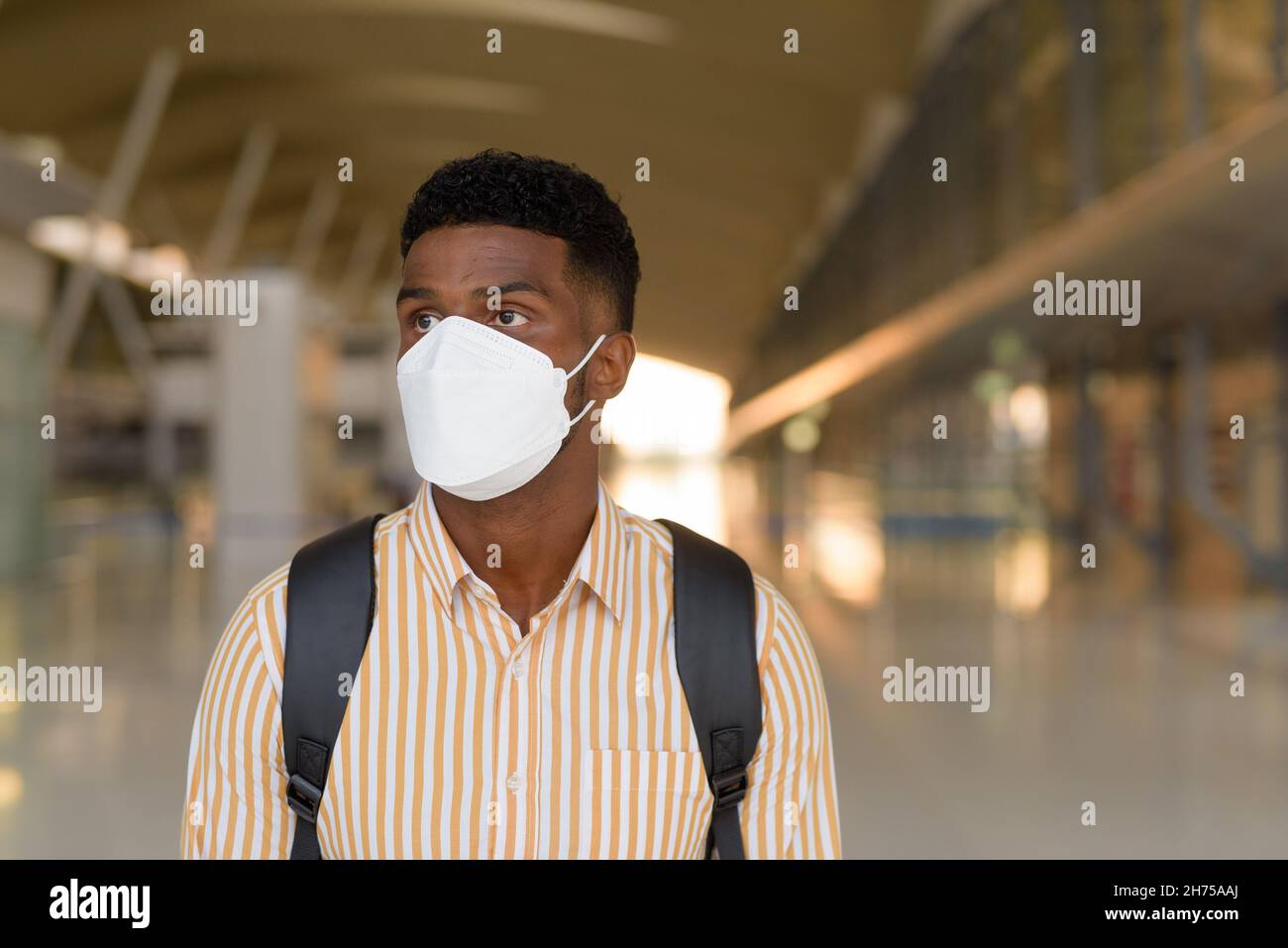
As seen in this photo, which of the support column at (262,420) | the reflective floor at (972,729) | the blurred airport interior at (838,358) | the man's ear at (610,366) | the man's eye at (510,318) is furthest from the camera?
the support column at (262,420)

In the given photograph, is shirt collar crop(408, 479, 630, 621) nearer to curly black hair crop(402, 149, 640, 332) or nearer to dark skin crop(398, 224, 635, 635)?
dark skin crop(398, 224, 635, 635)

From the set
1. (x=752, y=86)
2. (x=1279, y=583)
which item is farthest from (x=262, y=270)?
(x=1279, y=583)

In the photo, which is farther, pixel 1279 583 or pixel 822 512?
pixel 822 512

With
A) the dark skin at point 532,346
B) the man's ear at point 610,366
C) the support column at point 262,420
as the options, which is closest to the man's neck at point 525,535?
the dark skin at point 532,346

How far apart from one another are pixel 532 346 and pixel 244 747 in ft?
2.09

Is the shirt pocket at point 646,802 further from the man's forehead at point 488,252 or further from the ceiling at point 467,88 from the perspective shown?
the ceiling at point 467,88

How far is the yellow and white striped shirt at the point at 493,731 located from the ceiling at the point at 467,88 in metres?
16.2

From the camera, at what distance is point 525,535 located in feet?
5.84

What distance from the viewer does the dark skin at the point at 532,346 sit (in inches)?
65.0

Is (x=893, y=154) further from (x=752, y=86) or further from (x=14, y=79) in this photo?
(x=14, y=79)

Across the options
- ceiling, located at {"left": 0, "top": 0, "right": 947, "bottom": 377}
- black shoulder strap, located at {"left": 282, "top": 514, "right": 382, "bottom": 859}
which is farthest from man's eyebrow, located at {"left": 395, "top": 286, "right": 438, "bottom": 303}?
ceiling, located at {"left": 0, "top": 0, "right": 947, "bottom": 377}

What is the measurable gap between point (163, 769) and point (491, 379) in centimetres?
548

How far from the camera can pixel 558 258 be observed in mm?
1670

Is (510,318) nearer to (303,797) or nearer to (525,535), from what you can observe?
(525,535)
